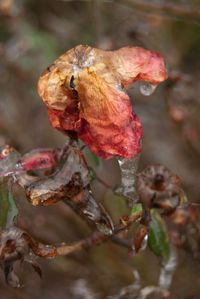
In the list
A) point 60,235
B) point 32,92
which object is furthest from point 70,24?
point 60,235

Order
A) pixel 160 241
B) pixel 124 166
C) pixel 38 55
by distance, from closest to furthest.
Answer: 1. pixel 124 166
2. pixel 160 241
3. pixel 38 55

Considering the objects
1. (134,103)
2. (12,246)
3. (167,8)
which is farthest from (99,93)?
(134,103)

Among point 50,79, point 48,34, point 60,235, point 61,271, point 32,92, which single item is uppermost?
point 50,79

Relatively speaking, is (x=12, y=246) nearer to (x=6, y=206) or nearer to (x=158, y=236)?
(x=6, y=206)

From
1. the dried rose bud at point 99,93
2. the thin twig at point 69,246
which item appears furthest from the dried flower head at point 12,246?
the dried rose bud at point 99,93

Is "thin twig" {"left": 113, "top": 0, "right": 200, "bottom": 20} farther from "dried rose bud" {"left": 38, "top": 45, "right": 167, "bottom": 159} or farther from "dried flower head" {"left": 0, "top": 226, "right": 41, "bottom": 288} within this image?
"dried flower head" {"left": 0, "top": 226, "right": 41, "bottom": 288}

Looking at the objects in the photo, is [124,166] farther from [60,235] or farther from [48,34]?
[48,34]

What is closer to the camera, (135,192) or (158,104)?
(135,192)

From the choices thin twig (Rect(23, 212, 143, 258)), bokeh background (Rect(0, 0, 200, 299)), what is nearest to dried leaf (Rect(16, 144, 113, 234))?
thin twig (Rect(23, 212, 143, 258))

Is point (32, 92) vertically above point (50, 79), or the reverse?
point (50, 79)
